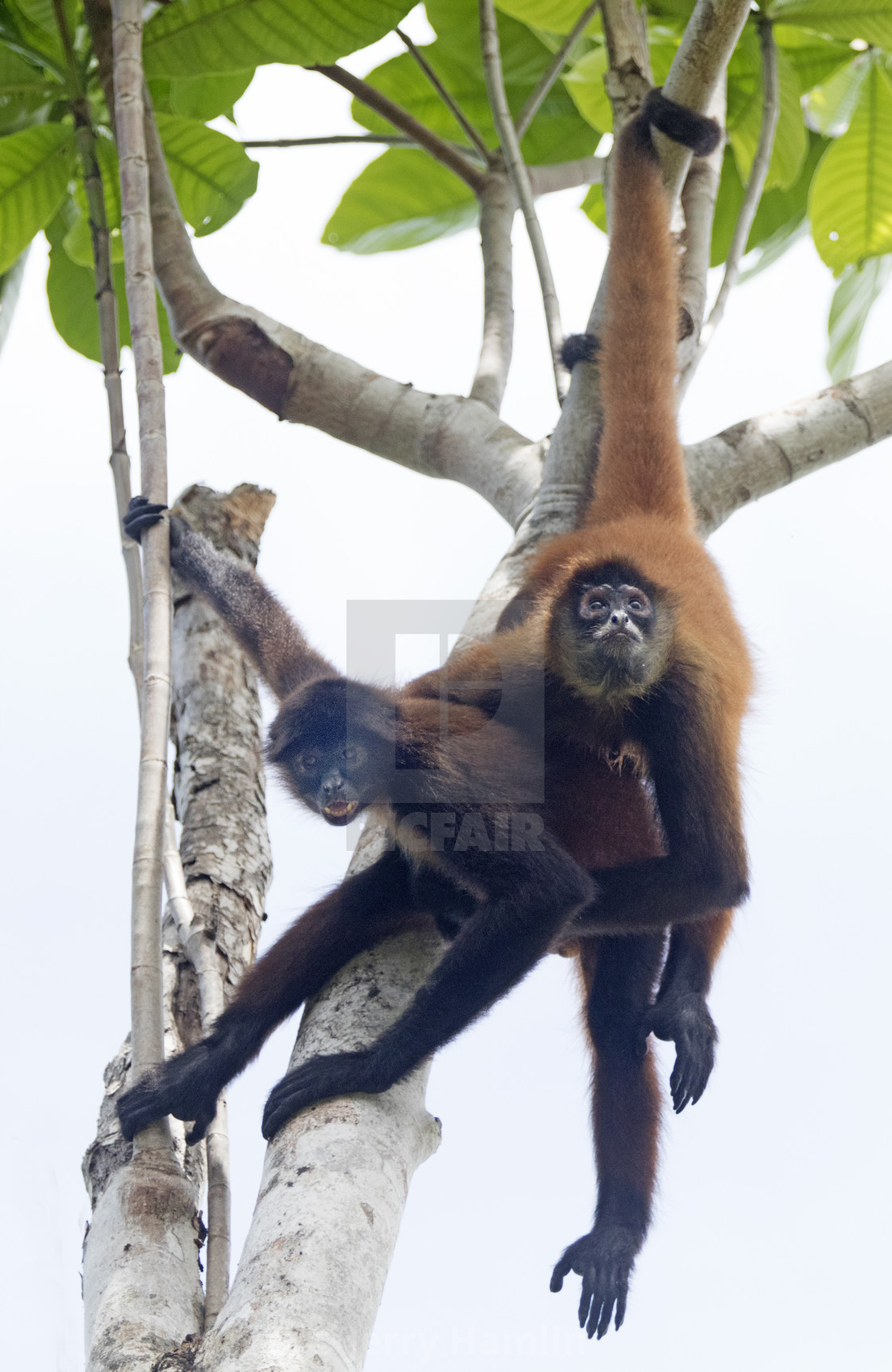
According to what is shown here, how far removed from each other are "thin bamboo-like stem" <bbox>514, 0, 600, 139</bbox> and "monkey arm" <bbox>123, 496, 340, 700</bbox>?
2356mm

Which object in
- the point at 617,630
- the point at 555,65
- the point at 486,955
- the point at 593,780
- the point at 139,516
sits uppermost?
the point at 555,65

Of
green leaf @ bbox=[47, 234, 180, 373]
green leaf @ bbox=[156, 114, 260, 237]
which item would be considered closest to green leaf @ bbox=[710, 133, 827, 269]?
green leaf @ bbox=[156, 114, 260, 237]

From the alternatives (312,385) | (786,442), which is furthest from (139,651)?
(786,442)

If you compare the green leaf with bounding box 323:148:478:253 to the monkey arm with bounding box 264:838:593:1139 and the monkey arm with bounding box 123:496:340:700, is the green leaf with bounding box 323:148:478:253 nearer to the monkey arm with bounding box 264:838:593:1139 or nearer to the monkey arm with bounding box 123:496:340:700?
the monkey arm with bounding box 123:496:340:700

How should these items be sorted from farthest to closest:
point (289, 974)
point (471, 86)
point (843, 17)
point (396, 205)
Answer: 1. point (396, 205)
2. point (471, 86)
3. point (843, 17)
4. point (289, 974)

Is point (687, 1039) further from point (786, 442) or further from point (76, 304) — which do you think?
point (76, 304)

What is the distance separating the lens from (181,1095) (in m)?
3.39

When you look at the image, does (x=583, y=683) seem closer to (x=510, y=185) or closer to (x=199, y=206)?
(x=510, y=185)

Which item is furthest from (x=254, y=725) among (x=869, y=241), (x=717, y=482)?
(x=869, y=241)

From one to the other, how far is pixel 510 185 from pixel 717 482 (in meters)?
1.95

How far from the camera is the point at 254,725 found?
461 cm

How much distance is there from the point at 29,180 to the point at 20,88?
0.40m

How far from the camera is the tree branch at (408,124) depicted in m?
5.74

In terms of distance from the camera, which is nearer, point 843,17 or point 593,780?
point 593,780
